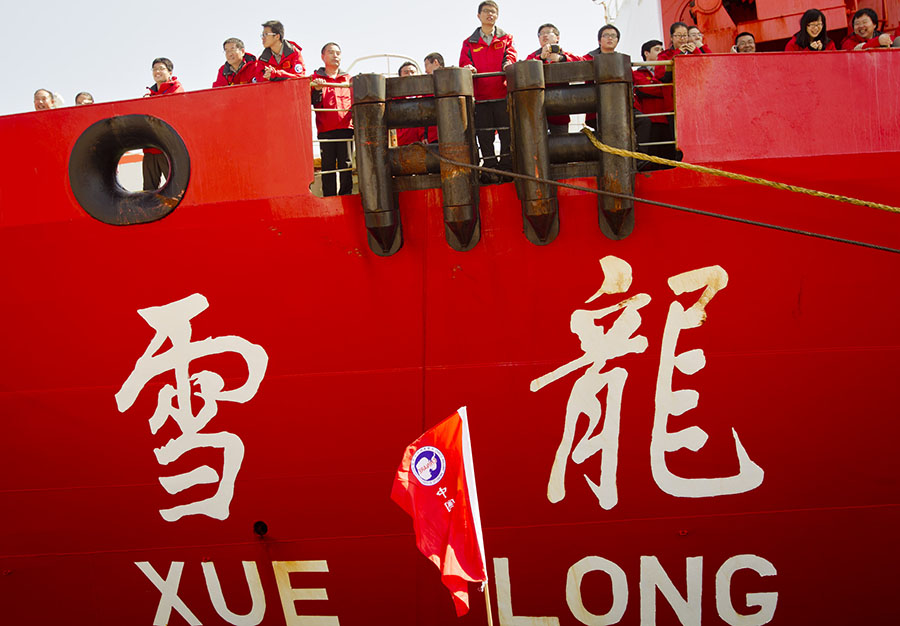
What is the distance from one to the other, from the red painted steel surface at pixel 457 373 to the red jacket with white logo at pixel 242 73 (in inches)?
41.2

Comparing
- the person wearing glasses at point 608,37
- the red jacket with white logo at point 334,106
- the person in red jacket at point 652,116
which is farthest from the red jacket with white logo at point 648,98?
the red jacket with white logo at point 334,106

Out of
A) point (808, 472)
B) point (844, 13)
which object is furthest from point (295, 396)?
point (844, 13)

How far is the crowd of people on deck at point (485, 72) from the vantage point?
17.2 feet

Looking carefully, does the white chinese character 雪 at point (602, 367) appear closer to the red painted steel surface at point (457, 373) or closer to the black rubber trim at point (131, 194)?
the red painted steel surface at point (457, 373)

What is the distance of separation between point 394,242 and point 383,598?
2160mm

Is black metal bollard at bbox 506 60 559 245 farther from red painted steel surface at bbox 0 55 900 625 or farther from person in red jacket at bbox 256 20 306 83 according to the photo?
person in red jacket at bbox 256 20 306 83

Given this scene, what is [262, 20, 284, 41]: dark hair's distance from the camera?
19.1 feet

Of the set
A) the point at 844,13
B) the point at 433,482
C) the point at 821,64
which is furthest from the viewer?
the point at 844,13

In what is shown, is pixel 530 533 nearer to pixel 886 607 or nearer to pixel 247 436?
pixel 247 436

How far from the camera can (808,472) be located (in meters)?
4.85

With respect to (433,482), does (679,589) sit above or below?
below

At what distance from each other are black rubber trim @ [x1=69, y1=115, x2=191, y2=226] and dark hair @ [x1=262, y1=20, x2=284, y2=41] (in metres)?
1.30

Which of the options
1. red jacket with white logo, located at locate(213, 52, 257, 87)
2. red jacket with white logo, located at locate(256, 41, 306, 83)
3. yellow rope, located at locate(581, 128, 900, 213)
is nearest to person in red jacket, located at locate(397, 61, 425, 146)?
red jacket with white logo, located at locate(256, 41, 306, 83)

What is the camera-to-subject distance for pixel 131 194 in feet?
16.6
